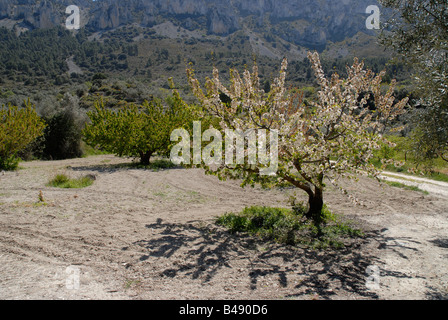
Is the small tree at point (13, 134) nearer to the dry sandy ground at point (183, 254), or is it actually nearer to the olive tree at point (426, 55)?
the dry sandy ground at point (183, 254)

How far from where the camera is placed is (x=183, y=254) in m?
5.65

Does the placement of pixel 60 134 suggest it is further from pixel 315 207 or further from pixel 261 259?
pixel 261 259

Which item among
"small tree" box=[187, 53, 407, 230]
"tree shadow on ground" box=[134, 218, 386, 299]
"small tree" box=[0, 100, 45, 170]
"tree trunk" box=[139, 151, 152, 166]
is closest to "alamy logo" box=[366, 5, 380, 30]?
"small tree" box=[187, 53, 407, 230]

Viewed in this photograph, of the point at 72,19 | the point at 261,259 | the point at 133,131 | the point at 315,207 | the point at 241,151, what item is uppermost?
the point at 72,19

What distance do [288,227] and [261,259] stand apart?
169 centimetres

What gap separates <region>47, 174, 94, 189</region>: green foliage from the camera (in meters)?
10.3

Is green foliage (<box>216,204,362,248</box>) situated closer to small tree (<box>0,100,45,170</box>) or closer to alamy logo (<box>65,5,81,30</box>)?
small tree (<box>0,100,45,170</box>)

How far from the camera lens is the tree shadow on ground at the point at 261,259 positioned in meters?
4.84

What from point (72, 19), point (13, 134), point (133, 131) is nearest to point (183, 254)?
point (133, 131)

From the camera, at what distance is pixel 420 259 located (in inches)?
239

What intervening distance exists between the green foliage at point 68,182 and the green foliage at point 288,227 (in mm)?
5590

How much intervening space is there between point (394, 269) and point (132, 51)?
456 feet

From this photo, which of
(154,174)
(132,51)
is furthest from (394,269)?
(132,51)

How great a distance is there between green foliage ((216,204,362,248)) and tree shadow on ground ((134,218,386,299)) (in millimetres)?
281
